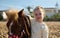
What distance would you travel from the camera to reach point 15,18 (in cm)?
348

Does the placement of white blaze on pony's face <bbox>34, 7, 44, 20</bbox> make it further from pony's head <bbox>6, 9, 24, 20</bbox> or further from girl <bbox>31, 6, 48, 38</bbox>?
pony's head <bbox>6, 9, 24, 20</bbox>

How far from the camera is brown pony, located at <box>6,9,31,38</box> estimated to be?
3.41m

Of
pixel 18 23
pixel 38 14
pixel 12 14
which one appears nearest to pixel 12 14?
pixel 12 14

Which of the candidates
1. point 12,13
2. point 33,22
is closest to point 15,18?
point 12,13

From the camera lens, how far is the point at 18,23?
3.47 metres

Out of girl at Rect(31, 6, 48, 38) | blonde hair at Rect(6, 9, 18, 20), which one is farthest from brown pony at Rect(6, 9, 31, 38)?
girl at Rect(31, 6, 48, 38)

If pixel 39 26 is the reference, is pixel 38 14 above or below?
above

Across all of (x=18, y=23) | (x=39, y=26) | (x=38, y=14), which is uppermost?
(x=38, y=14)

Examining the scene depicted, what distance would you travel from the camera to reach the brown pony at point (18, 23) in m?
3.41

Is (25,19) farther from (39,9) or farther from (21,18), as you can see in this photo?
(39,9)

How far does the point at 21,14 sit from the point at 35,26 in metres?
0.39

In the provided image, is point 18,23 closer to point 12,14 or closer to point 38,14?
point 12,14

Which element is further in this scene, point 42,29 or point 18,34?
point 42,29

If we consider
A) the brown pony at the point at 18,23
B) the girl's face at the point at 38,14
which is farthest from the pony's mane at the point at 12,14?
the girl's face at the point at 38,14
